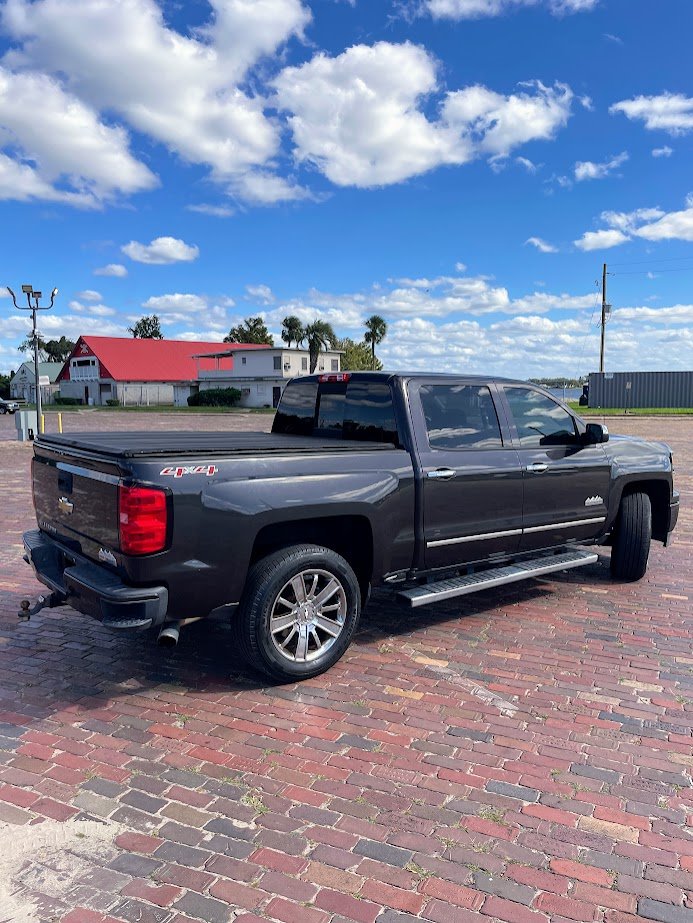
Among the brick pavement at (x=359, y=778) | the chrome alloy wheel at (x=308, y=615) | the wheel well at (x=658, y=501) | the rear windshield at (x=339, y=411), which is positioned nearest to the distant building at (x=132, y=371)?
the rear windshield at (x=339, y=411)

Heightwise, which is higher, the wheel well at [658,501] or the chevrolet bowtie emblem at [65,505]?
the chevrolet bowtie emblem at [65,505]

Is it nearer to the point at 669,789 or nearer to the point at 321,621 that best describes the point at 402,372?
the point at 321,621

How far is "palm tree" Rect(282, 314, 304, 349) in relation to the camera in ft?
248

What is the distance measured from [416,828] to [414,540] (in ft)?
6.73

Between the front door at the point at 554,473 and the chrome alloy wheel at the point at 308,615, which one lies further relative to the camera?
the front door at the point at 554,473

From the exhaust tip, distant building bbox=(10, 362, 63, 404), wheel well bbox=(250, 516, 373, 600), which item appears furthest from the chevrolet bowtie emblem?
distant building bbox=(10, 362, 63, 404)

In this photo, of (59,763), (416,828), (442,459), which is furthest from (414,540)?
(59,763)

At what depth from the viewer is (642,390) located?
171ft

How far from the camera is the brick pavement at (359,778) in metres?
2.53

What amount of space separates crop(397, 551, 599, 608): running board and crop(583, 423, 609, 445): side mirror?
0.96 meters

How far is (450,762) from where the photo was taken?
338 cm

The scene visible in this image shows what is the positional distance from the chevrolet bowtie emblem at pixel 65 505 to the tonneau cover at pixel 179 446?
1.04 ft

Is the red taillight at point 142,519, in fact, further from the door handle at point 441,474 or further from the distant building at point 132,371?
the distant building at point 132,371

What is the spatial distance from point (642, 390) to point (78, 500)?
53827 mm
